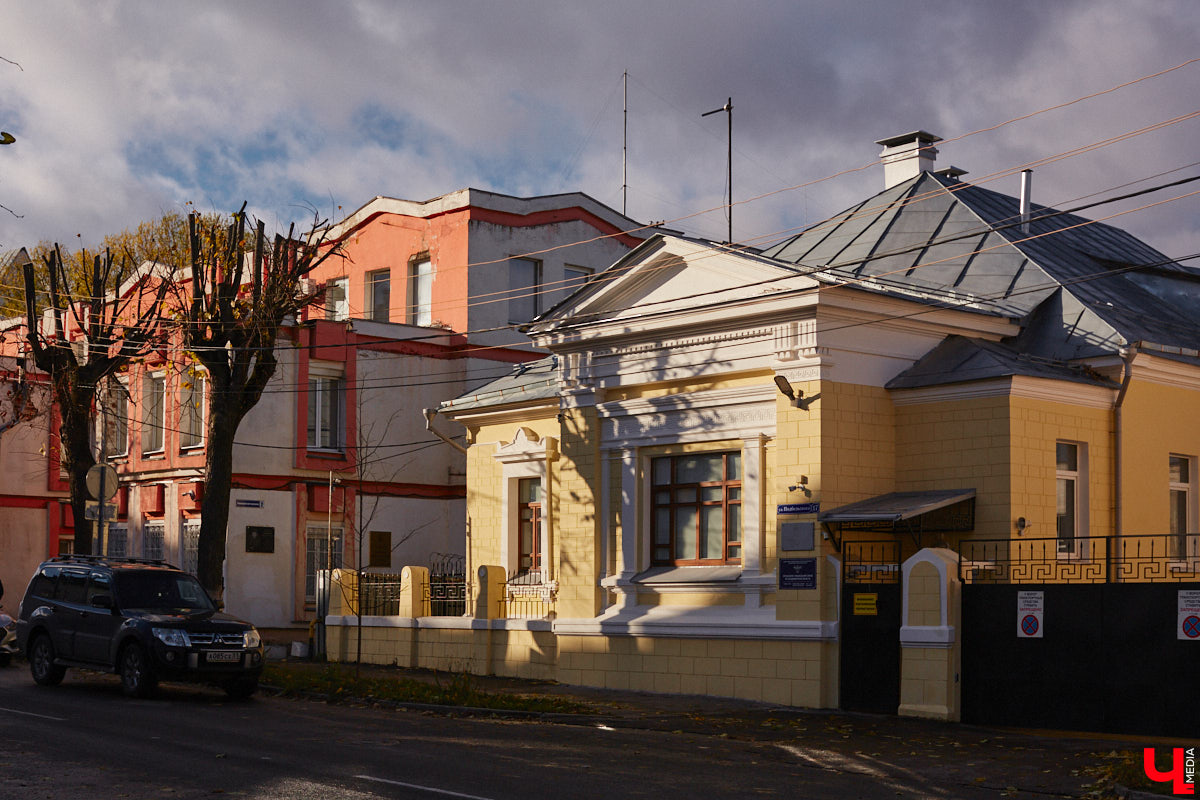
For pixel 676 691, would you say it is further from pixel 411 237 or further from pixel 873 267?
pixel 411 237

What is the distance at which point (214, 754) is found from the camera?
12734 mm

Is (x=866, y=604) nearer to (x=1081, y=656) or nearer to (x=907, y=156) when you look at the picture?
(x=1081, y=656)

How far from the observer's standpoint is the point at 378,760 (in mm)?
12555

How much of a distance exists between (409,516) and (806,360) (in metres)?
16.8

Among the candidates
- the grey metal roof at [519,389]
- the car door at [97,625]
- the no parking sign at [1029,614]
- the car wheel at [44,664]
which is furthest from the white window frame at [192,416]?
the no parking sign at [1029,614]

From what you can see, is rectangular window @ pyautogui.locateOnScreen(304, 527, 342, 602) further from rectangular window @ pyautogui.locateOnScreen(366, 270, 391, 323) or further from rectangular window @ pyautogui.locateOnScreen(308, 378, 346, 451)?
rectangular window @ pyautogui.locateOnScreen(366, 270, 391, 323)

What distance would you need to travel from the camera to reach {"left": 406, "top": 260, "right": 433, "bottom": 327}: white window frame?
36034mm

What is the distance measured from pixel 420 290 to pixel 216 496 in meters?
13.8

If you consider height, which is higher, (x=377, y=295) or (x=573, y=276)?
(x=573, y=276)

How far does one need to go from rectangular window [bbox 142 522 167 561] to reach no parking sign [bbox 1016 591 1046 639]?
73.8ft

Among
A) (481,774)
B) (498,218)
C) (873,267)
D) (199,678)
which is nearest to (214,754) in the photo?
(481,774)

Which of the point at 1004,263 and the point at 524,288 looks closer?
the point at 1004,263

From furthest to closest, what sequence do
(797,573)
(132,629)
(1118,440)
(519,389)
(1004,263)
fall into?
(519,389)
(1004,263)
(1118,440)
(797,573)
(132,629)

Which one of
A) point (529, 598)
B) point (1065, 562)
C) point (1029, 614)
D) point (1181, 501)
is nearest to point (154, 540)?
point (529, 598)
